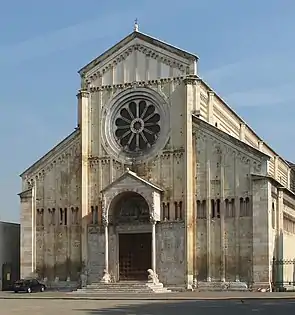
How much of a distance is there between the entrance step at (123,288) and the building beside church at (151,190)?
83 cm

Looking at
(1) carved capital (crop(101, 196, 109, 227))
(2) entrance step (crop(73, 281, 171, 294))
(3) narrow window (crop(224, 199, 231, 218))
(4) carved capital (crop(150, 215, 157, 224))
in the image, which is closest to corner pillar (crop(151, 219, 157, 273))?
(4) carved capital (crop(150, 215, 157, 224))

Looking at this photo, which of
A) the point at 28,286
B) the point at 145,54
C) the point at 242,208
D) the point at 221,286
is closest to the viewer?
the point at 221,286

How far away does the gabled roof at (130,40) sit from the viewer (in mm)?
52844

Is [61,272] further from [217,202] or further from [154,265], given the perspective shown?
[217,202]

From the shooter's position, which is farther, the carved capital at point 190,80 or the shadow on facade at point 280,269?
the carved capital at point 190,80

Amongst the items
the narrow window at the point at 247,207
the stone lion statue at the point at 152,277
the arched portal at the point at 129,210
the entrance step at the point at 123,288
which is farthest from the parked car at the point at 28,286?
the narrow window at the point at 247,207

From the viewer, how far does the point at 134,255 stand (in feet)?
177

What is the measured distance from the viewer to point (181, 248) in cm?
5100

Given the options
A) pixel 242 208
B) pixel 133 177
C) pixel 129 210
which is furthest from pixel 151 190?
pixel 242 208

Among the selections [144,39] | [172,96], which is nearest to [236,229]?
[172,96]

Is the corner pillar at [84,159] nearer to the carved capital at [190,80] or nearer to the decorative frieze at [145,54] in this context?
the decorative frieze at [145,54]

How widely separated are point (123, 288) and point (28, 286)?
695 cm

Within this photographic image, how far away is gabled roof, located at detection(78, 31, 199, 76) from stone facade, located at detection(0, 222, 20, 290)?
13898 millimetres

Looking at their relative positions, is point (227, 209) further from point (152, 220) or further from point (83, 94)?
point (83, 94)
